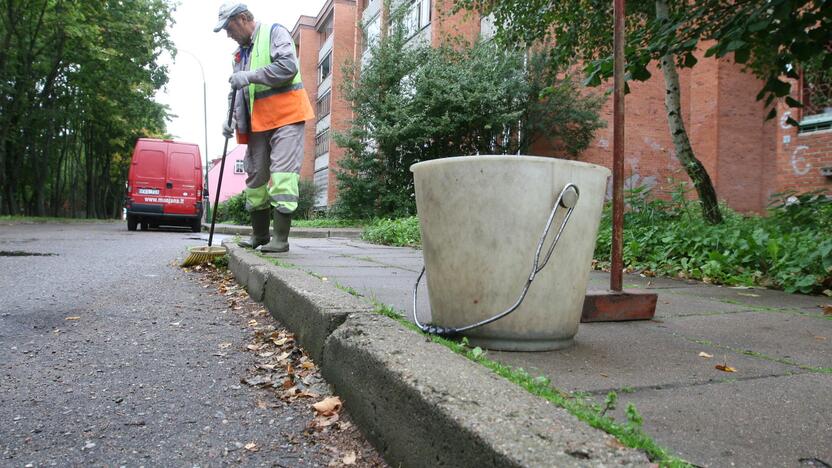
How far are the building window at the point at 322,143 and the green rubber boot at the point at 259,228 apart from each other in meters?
24.4

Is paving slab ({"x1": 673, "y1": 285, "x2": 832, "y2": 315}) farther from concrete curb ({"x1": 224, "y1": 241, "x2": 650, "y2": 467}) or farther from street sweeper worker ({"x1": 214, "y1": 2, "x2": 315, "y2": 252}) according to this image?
street sweeper worker ({"x1": 214, "y1": 2, "x2": 315, "y2": 252})

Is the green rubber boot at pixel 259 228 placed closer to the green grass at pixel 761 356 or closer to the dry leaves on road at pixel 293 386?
the dry leaves on road at pixel 293 386

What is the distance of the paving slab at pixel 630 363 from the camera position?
1.79 meters

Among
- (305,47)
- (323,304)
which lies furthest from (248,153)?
Result: (305,47)

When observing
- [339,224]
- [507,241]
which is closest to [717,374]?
[507,241]

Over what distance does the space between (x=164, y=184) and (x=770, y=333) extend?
15.7 m

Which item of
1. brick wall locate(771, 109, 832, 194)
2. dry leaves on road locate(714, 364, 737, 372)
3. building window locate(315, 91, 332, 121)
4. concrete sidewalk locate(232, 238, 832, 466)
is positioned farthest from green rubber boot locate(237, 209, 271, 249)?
building window locate(315, 91, 332, 121)

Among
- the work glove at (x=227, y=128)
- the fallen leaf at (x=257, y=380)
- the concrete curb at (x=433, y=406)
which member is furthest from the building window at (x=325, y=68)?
the concrete curb at (x=433, y=406)

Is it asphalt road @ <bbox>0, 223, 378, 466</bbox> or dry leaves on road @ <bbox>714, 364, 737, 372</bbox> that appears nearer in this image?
asphalt road @ <bbox>0, 223, 378, 466</bbox>

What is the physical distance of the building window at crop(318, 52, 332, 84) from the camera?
31148 mm

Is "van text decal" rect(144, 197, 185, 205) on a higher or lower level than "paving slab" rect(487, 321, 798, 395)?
higher

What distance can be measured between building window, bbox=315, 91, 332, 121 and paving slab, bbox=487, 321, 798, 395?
2976 centimetres

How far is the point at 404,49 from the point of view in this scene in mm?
15211

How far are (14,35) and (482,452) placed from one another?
24.3 meters
